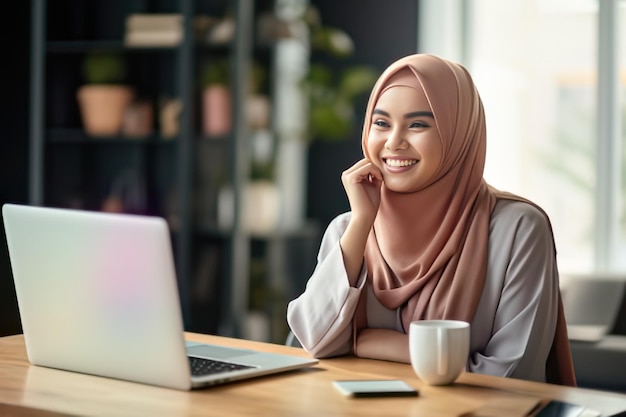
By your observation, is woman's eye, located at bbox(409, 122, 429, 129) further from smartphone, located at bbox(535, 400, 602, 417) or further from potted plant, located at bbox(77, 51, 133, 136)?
potted plant, located at bbox(77, 51, 133, 136)

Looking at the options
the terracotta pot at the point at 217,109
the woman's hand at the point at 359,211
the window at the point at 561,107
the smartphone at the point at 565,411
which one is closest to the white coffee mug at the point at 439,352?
the smartphone at the point at 565,411

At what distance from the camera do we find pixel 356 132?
5.59 meters

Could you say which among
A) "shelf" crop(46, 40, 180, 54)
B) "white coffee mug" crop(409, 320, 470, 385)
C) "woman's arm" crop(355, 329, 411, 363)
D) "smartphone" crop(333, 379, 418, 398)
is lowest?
"woman's arm" crop(355, 329, 411, 363)

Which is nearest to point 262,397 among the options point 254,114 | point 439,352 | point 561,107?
point 439,352

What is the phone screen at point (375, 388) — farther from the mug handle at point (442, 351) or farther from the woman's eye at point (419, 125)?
the woman's eye at point (419, 125)

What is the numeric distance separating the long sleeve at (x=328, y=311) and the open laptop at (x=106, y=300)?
13cm

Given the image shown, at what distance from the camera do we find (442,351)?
4.86 ft

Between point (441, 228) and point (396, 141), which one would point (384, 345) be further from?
point (396, 141)

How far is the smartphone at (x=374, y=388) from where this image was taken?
4.66 feet

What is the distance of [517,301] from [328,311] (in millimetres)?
371

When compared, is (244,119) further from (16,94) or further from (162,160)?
(16,94)

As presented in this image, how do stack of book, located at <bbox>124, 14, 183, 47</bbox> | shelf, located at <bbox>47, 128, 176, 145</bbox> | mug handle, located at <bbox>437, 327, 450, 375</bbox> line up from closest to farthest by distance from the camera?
mug handle, located at <bbox>437, 327, 450, 375</bbox> → stack of book, located at <bbox>124, 14, 183, 47</bbox> → shelf, located at <bbox>47, 128, 176, 145</bbox>

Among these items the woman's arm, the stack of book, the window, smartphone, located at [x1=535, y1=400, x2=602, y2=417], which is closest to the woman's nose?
the woman's arm

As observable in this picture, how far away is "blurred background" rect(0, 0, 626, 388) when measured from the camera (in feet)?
16.2
